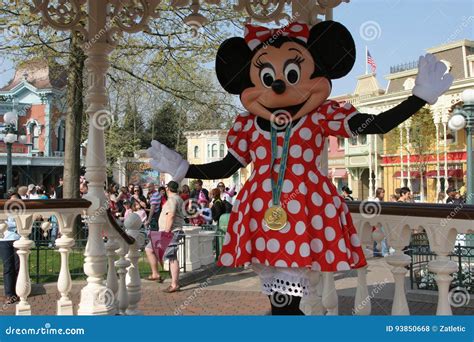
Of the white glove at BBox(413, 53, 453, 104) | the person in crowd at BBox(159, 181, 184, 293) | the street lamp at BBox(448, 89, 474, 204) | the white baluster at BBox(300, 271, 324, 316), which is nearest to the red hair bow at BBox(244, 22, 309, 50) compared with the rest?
the white glove at BBox(413, 53, 453, 104)

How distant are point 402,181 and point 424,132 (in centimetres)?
485

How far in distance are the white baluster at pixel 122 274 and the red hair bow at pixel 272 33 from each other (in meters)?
2.06

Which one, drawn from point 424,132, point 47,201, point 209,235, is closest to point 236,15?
point 209,235

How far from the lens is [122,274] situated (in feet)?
14.2

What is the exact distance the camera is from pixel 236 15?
11.0 m

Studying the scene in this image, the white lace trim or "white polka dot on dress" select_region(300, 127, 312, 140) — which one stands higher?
"white polka dot on dress" select_region(300, 127, 312, 140)

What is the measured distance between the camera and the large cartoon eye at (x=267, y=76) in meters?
3.04

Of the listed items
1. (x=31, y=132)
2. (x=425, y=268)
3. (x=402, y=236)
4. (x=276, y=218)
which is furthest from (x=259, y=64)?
(x=31, y=132)

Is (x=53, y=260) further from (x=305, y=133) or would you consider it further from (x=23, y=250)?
(x=305, y=133)

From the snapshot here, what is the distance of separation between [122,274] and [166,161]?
63.9 inches

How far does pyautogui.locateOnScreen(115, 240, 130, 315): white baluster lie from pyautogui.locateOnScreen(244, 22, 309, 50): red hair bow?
2.06 metres

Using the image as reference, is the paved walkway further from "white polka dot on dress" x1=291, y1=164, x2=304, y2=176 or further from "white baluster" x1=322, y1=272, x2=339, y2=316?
"white polka dot on dress" x1=291, y1=164, x2=304, y2=176

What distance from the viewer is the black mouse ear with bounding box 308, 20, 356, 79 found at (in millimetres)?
3072
